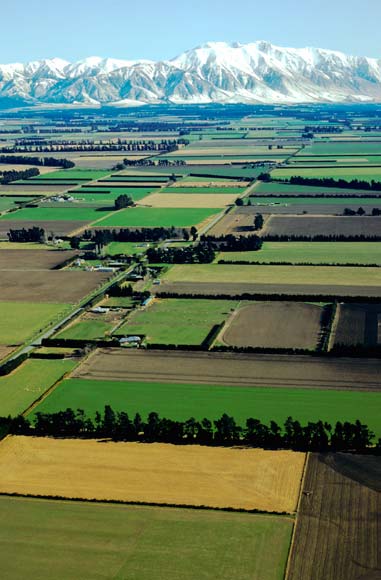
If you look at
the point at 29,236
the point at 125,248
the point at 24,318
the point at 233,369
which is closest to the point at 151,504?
the point at 233,369

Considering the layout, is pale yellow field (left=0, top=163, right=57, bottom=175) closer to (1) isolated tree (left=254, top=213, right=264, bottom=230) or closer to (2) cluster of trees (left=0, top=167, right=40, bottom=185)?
(2) cluster of trees (left=0, top=167, right=40, bottom=185)

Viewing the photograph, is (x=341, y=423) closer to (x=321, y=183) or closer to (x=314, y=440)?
(x=314, y=440)

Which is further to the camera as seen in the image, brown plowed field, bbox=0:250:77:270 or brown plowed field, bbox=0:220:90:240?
brown plowed field, bbox=0:220:90:240

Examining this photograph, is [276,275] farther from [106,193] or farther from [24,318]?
[106,193]

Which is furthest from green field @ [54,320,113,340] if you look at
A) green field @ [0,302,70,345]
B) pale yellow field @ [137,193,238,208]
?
pale yellow field @ [137,193,238,208]

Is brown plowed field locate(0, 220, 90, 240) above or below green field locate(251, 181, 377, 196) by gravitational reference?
above

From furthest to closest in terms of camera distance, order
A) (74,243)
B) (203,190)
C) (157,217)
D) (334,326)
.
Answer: (203,190)
(157,217)
(74,243)
(334,326)

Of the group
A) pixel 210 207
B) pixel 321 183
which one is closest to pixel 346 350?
pixel 210 207

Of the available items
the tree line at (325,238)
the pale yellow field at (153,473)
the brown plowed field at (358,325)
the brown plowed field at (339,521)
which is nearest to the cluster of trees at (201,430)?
the pale yellow field at (153,473)
